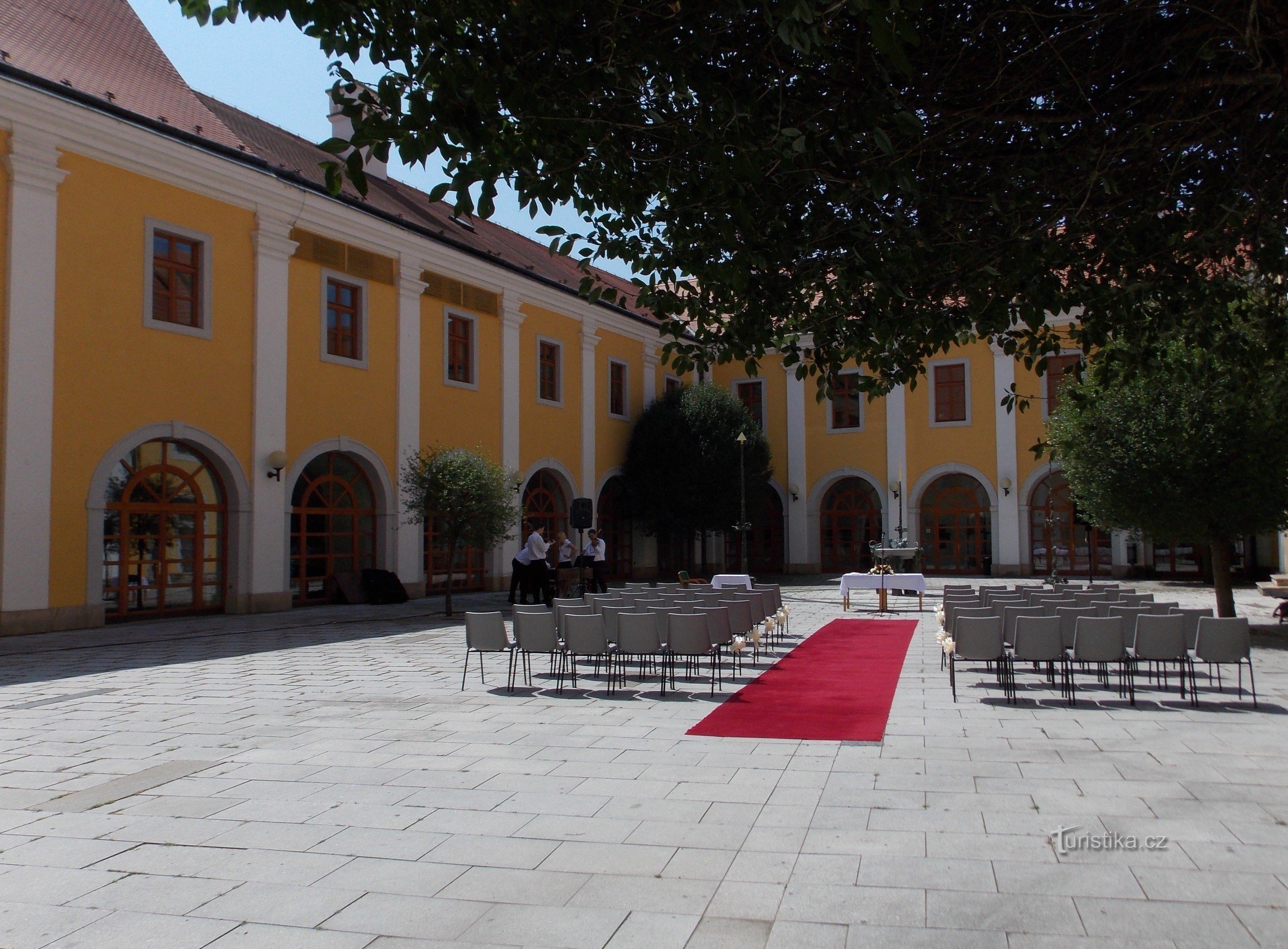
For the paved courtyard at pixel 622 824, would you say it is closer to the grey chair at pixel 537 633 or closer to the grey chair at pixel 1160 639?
the grey chair at pixel 1160 639

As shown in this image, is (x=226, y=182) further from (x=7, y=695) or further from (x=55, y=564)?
(x=7, y=695)

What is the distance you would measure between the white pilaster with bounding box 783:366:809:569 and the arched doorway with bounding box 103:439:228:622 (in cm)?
1776

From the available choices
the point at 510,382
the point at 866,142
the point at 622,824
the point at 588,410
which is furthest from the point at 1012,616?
the point at 588,410

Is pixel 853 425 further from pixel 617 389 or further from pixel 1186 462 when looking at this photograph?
pixel 1186 462

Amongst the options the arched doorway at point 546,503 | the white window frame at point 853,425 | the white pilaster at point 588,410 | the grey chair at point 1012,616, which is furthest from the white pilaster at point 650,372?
the grey chair at point 1012,616

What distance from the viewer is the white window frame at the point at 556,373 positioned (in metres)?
25.0

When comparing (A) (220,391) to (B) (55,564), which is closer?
(B) (55,564)

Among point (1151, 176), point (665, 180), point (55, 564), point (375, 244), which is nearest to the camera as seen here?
point (665, 180)

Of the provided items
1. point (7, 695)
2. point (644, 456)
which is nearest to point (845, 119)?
point (7, 695)

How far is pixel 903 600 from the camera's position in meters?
20.7

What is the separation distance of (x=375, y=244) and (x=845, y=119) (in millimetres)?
16597

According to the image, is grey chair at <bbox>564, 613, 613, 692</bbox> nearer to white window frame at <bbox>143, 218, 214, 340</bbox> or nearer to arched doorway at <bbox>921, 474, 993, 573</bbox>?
white window frame at <bbox>143, 218, 214, 340</bbox>

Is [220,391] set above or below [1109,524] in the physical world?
above

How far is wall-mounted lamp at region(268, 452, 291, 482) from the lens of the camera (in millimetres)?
17516
